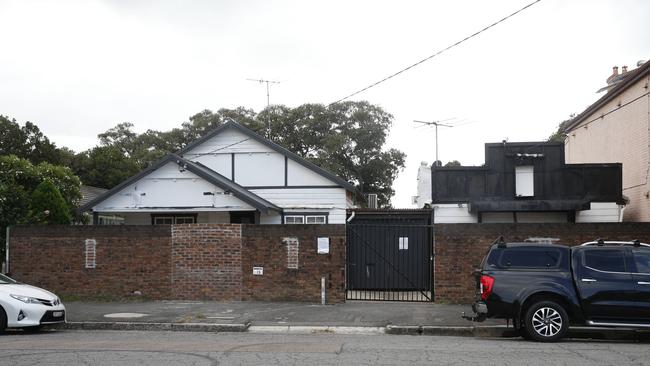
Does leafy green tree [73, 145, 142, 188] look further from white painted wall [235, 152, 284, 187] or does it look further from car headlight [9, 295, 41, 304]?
car headlight [9, 295, 41, 304]

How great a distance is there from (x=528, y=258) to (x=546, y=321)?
3.86 feet

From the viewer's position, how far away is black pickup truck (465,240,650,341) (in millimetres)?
11492

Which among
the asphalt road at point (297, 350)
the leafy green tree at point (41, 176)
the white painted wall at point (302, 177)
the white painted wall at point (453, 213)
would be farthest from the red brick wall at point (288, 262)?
the leafy green tree at point (41, 176)

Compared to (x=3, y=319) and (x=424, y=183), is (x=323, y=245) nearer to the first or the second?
(x=3, y=319)

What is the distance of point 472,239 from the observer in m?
16.7

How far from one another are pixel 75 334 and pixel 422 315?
7.29 metres

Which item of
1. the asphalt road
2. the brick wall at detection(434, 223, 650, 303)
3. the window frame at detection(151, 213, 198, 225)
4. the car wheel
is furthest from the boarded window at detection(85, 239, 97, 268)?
the brick wall at detection(434, 223, 650, 303)

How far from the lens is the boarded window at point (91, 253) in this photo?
17656 mm

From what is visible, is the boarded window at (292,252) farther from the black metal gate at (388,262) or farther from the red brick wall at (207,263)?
the black metal gate at (388,262)

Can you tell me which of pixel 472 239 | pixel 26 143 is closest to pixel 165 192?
pixel 472 239

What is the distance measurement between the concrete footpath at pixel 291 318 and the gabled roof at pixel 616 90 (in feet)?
31.0

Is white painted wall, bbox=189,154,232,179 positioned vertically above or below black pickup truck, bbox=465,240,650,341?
above

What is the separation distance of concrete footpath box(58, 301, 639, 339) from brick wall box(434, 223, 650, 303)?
52 cm

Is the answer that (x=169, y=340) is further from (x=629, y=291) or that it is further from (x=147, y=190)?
(x=147, y=190)
